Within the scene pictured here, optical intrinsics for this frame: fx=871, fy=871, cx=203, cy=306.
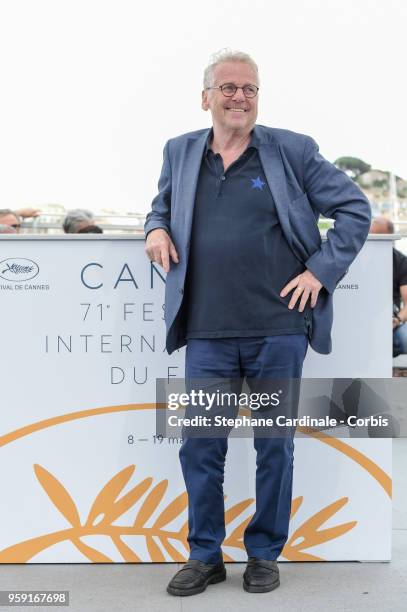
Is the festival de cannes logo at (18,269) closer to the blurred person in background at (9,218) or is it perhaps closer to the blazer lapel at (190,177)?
the blazer lapel at (190,177)

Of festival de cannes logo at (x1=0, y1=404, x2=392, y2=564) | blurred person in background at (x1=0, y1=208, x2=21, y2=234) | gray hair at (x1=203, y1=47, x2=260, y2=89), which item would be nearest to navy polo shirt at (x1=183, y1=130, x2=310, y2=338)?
gray hair at (x1=203, y1=47, x2=260, y2=89)

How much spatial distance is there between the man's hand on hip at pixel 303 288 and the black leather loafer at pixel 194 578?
961mm

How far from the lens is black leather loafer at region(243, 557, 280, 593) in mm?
3021

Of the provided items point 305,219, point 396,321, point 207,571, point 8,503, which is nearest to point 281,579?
point 207,571

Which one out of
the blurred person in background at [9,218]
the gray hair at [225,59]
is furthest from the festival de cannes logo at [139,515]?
the blurred person in background at [9,218]

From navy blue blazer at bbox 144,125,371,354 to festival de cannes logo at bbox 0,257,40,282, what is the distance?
48 centimetres

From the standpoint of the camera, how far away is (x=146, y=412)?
10.8ft

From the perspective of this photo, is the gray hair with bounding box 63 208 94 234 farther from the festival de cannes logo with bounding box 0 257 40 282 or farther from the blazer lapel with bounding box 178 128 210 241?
the blazer lapel with bounding box 178 128 210 241

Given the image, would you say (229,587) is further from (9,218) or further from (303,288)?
(9,218)

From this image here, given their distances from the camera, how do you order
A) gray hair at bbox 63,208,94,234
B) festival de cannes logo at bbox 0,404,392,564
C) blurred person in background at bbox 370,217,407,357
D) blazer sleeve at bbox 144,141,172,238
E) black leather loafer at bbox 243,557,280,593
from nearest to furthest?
black leather loafer at bbox 243,557,280,593 → blazer sleeve at bbox 144,141,172,238 → festival de cannes logo at bbox 0,404,392,564 → blurred person in background at bbox 370,217,407,357 → gray hair at bbox 63,208,94,234

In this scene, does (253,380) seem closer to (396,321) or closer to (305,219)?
(305,219)

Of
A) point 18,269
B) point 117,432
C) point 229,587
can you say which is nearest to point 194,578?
point 229,587

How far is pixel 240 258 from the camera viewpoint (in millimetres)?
2957

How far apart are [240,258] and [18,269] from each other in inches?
34.5
